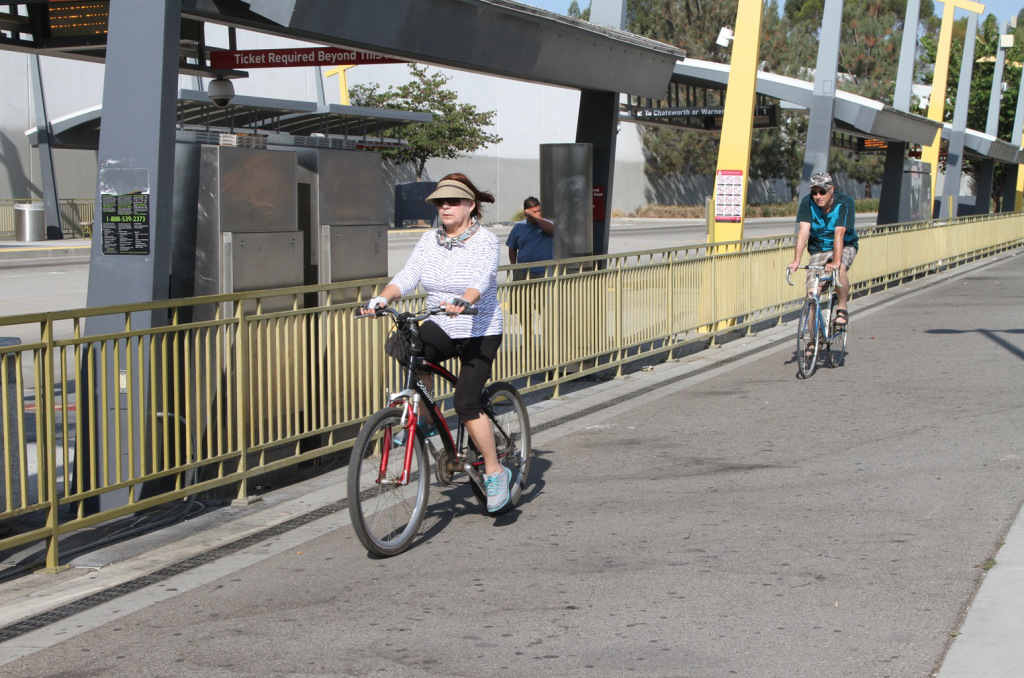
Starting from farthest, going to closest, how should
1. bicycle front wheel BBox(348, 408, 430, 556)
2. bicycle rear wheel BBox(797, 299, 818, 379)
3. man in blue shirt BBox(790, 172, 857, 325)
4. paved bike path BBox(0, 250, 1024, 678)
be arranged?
man in blue shirt BBox(790, 172, 857, 325) < bicycle rear wheel BBox(797, 299, 818, 379) < bicycle front wheel BBox(348, 408, 430, 556) < paved bike path BBox(0, 250, 1024, 678)

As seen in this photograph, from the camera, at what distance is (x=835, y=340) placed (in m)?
12.4

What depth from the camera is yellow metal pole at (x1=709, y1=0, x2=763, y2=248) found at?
16.0m

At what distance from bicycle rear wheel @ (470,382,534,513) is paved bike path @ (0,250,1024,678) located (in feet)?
0.52

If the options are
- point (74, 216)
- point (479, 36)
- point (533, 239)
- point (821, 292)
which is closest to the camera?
point (479, 36)

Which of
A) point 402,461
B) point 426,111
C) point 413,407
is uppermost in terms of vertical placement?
point 426,111

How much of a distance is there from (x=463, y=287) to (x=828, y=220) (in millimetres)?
6966

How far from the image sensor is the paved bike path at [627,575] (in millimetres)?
4492

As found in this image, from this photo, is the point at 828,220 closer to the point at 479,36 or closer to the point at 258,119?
the point at 479,36

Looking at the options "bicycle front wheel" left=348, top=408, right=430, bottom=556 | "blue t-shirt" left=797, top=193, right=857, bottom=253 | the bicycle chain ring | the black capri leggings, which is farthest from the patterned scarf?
"blue t-shirt" left=797, top=193, right=857, bottom=253

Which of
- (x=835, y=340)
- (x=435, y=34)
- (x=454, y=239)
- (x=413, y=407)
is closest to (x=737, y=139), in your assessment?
(x=835, y=340)

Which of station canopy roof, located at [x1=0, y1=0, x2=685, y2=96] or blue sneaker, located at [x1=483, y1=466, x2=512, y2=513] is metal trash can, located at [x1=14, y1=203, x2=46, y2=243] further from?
blue sneaker, located at [x1=483, y1=466, x2=512, y2=513]

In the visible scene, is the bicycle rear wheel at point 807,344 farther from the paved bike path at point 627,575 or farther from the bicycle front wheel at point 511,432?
the bicycle front wheel at point 511,432

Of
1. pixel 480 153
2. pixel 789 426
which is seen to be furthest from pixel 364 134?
pixel 789 426

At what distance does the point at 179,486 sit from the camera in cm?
649
